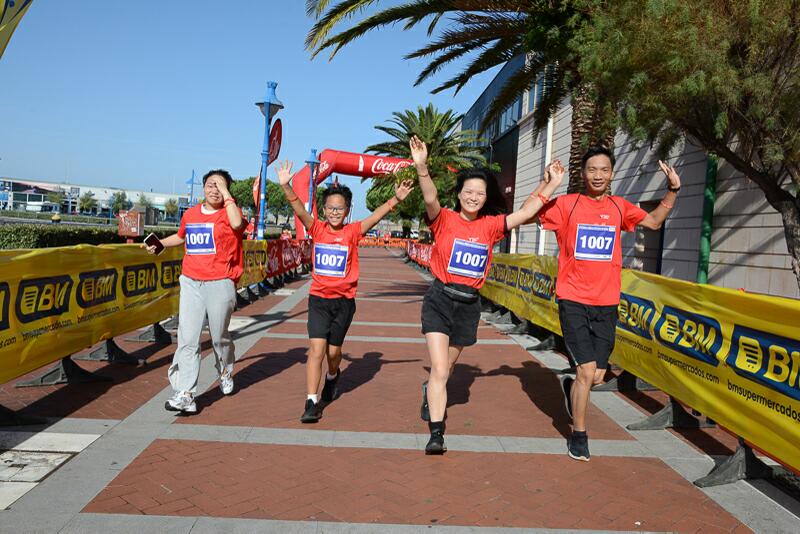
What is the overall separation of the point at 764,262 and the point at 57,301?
10.7 m

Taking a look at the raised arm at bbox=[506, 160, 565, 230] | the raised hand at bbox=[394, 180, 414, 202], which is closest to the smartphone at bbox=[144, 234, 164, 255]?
the raised hand at bbox=[394, 180, 414, 202]

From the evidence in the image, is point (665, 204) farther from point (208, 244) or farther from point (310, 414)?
point (208, 244)

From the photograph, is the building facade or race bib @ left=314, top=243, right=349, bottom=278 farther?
the building facade

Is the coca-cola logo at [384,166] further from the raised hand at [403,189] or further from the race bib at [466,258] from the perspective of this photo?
the race bib at [466,258]

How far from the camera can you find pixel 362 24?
38.2 feet

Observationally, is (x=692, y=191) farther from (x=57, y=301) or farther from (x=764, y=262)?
(x=57, y=301)

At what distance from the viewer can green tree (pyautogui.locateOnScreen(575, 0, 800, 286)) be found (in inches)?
265

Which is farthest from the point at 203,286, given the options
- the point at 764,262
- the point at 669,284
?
the point at 764,262

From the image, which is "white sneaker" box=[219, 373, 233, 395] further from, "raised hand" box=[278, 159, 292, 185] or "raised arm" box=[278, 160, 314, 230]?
"raised hand" box=[278, 159, 292, 185]

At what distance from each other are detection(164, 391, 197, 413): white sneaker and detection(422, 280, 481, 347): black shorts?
6.54 feet

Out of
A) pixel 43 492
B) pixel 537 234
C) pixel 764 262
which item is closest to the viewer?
pixel 43 492

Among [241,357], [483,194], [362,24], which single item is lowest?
[241,357]

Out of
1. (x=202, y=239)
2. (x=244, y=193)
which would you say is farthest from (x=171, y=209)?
(x=202, y=239)

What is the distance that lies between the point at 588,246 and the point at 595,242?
57 millimetres
